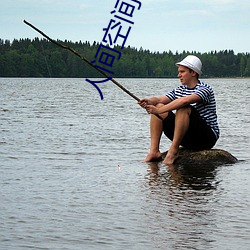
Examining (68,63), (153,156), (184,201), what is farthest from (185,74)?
(68,63)

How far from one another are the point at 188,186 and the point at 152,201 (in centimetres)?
97

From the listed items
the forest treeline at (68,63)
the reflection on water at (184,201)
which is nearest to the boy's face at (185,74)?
the reflection on water at (184,201)

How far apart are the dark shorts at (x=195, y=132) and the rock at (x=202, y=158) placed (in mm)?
72

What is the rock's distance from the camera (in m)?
9.15

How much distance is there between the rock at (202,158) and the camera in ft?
30.0

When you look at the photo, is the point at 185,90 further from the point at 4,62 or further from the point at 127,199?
the point at 4,62

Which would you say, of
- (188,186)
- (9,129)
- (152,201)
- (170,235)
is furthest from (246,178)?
(9,129)

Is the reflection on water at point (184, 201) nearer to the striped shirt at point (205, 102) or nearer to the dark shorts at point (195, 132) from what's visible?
the dark shorts at point (195, 132)

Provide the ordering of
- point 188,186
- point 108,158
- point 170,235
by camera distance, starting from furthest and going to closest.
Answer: point 108,158 → point 188,186 → point 170,235

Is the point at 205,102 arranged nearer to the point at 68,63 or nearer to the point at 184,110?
the point at 184,110

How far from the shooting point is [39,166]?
894 cm

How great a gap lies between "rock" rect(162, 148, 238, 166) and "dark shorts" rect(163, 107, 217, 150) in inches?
2.8

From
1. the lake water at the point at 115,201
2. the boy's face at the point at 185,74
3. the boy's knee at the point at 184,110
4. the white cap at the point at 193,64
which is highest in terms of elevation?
the white cap at the point at 193,64

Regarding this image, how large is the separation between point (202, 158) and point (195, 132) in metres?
0.50
